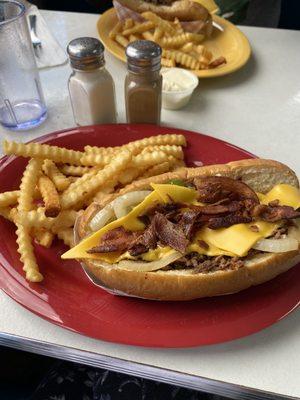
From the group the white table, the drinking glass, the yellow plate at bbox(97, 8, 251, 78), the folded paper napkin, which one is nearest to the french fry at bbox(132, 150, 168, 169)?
the white table

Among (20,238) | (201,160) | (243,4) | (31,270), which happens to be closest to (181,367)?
(31,270)

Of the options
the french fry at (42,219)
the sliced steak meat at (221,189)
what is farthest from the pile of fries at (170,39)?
the french fry at (42,219)

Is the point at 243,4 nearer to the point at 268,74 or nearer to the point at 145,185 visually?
the point at 268,74

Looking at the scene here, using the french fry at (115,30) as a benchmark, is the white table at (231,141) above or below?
below

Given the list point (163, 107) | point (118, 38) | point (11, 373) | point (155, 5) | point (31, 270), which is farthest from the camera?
point (155, 5)

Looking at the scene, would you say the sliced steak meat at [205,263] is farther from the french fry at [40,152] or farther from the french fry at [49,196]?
the french fry at [40,152]

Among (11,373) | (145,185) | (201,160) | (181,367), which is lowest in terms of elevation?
(11,373)
